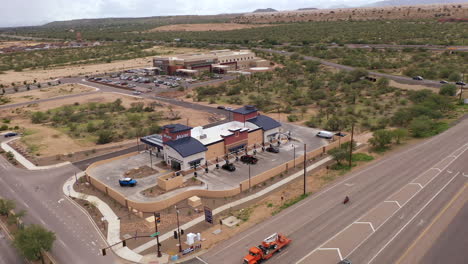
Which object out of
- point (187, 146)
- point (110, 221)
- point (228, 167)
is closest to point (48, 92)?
point (187, 146)

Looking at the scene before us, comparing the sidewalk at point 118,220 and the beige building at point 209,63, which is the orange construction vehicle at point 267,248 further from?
the beige building at point 209,63

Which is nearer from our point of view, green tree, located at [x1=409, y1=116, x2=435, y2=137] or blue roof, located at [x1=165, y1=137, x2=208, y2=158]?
blue roof, located at [x1=165, y1=137, x2=208, y2=158]


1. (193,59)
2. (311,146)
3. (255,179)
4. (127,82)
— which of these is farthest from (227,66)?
(255,179)

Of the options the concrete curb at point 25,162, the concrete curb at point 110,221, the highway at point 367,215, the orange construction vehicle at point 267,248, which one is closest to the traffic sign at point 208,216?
the highway at point 367,215

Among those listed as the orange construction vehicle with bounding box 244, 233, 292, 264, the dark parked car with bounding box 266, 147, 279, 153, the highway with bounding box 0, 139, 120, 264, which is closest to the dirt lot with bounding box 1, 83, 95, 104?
the highway with bounding box 0, 139, 120, 264

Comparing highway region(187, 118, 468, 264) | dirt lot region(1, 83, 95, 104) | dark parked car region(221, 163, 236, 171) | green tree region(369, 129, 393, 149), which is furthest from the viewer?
dirt lot region(1, 83, 95, 104)

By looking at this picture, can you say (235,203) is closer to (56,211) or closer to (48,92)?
(56,211)

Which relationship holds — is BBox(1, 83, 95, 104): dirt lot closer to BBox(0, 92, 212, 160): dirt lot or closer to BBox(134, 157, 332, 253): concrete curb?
BBox(0, 92, 212, 160): dirt lot
